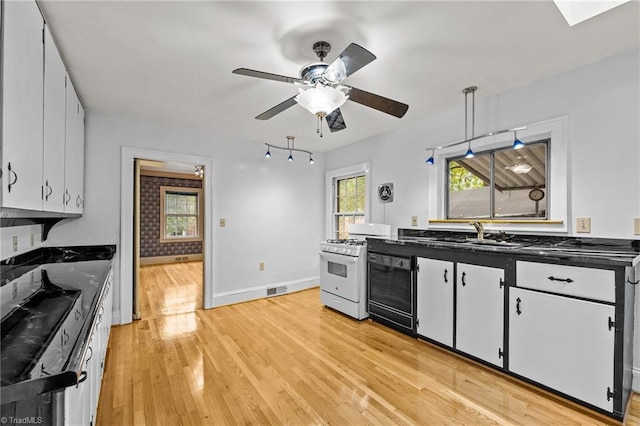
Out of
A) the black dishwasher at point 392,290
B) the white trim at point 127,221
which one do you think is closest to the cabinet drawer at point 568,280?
the black dishwasher at point 392,290

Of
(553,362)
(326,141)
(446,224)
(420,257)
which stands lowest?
(553,362)

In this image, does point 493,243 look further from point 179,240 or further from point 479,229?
point 179,240

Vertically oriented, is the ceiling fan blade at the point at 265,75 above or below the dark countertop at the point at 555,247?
above

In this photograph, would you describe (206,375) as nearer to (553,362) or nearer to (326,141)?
(553,362)

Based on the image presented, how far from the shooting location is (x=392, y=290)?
327 cm

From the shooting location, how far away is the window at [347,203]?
478 cm

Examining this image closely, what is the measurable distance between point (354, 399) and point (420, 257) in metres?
1.45

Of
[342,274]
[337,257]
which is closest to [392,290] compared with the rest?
[342,274]

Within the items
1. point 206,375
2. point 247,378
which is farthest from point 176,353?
point 247,378

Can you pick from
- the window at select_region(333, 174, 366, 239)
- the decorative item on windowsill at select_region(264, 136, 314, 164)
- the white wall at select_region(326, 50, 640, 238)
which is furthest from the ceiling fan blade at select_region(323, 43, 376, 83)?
the window at select_region(333, 174, 366, 239)

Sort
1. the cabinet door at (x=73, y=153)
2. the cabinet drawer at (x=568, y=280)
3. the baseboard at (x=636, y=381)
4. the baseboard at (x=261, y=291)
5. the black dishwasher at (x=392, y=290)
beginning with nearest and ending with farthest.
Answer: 1. the cabinet drawer at (x=568, y=280)
2. the baseboard at (x=636, y=381)
3. the cabinet door at (x=73, y=153)
4. the black dishwasher at (x=392, y=290)
5. the baseboard at (x=261, y=291)

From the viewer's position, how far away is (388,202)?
4109 mm

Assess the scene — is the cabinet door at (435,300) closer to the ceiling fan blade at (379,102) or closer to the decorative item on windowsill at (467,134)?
the decorative item on windowsill at (467,134)

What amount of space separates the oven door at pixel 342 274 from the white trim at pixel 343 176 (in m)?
0.92
